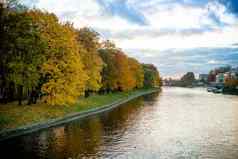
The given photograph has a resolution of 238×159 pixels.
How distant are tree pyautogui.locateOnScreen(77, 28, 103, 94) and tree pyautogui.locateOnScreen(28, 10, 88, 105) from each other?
16175 mm

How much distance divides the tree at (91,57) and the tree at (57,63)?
53.1 ft

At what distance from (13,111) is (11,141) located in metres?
11.4

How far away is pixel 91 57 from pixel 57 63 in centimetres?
2526

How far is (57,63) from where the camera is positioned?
63250mm

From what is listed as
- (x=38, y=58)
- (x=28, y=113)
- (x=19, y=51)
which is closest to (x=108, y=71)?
(x=38, y=58)

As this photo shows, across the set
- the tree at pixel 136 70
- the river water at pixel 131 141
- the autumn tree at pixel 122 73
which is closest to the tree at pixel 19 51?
the river water at pixel 131 141

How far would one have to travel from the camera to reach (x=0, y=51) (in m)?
52.2

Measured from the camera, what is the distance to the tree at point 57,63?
61469 mm

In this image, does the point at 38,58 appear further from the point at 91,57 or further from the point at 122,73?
the point at 122,73

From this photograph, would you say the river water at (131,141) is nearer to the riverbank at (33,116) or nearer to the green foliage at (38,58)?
the riverbank at (33,116)

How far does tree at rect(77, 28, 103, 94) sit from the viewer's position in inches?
3351

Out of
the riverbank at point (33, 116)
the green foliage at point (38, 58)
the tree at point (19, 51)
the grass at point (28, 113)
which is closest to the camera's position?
the riverbank at point (33, 116)

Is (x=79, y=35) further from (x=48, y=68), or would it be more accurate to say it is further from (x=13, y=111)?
(x=13, y=111)

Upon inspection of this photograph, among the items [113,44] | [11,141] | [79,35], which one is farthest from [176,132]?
[113,44]
